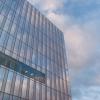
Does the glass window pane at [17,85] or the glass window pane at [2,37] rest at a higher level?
the glass window pane at [2,37]

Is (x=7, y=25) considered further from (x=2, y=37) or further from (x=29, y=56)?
(x=29, y=56)

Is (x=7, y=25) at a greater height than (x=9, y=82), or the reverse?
(x=7, y=25)

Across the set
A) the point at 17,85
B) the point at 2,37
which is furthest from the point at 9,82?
the point at 2,37

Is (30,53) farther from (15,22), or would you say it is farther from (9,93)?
(9,93)

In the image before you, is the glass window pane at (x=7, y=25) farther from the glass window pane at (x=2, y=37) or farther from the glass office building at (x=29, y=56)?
the glass window pane at (x=2, y=37)

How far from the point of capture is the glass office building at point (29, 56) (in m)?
32.2

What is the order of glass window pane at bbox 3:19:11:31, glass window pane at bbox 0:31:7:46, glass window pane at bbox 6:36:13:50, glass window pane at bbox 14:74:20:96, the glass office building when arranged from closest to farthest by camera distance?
glass window pane at bbox 14:74:20:96 → the glass office building → glass window pane at bbox 0:31:7:46 → glass window pane at bbox 6:36:13:50 → glass window pane at bbox 3:19:11:31

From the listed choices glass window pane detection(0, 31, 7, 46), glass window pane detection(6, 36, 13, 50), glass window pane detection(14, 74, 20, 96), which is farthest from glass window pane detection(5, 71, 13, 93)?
glass window pane detection(0, 31, 7, 46)

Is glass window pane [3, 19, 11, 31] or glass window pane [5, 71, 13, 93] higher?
glass window pane [3, 19, 11, 31]

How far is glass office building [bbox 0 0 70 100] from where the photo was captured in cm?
3219

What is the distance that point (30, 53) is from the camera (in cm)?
3906

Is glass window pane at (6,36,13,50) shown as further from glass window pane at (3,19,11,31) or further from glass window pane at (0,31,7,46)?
glass window pane at (3,19,11,31)

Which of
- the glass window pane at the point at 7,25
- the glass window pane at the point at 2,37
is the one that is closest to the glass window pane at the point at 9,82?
the glass window pane at the point at 2,37

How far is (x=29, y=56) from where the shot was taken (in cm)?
3847
